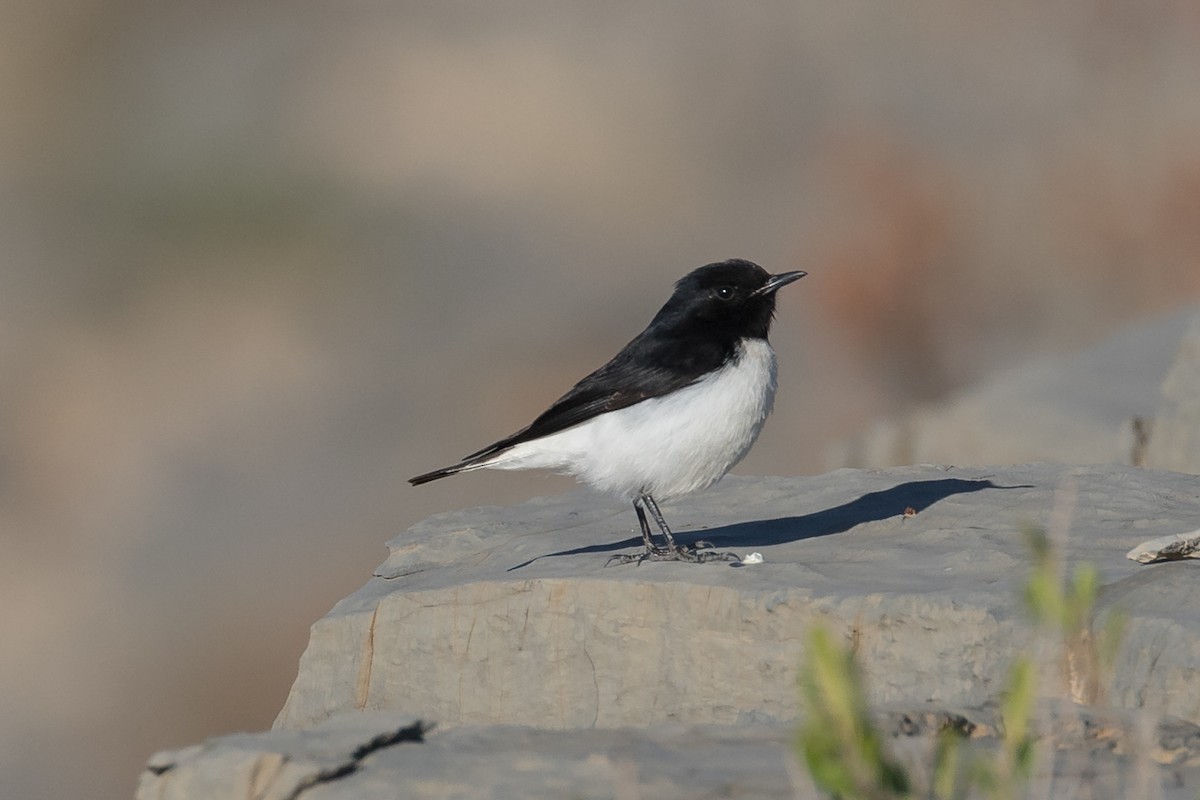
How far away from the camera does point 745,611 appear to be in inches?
269

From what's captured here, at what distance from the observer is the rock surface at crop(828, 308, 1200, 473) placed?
35.6 ft

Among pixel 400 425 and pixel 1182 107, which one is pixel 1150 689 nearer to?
pixel 400 425

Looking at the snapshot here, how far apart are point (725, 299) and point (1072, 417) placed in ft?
Result: 14.7

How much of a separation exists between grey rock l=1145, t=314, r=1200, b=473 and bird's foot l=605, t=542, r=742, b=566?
406 cm

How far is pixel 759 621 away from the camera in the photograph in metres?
6.79

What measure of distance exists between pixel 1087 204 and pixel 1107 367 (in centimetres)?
919

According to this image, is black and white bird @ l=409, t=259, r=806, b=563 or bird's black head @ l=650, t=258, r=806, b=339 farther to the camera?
bird's black head @ l=650, t=258, r=806, b=339

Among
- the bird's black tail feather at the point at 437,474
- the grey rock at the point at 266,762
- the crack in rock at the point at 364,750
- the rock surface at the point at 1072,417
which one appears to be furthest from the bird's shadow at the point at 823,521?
the grey rock at the point at 266,762

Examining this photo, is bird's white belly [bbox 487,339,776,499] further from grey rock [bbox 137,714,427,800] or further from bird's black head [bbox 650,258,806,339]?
grey rock [bbox 137,714,427,800]

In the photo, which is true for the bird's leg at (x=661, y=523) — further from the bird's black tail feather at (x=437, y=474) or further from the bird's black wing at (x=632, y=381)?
the bird's black tail feather at (x=437, y=474)

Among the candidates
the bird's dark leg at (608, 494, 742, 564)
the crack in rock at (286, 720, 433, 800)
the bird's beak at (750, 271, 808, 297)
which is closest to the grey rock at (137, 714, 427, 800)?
the crack in rock at (286, 720, 433, 800)

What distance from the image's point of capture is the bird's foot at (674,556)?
7.68 m

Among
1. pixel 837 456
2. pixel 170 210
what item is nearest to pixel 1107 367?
pixel 837 456

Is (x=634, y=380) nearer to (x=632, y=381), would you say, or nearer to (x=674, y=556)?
(x=632, y=381)
